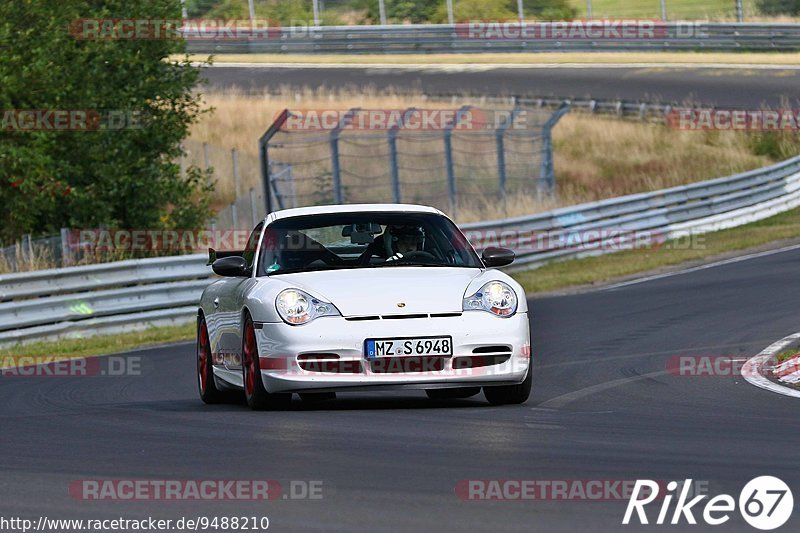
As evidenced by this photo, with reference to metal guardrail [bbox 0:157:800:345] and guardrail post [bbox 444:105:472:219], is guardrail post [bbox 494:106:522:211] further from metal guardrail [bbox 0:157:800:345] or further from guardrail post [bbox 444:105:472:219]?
metal guardrail [bbox 0:157:800:345]

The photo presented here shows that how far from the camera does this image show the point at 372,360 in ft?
31.2

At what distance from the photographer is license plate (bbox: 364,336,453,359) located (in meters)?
9.51

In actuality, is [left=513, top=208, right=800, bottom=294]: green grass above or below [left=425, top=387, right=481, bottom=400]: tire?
below

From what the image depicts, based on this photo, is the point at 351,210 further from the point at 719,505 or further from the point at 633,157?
the point at 633,157

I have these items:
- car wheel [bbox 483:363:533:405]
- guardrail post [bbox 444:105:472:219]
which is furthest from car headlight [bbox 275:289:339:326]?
guardrail post [bbox 444:105:472:219]

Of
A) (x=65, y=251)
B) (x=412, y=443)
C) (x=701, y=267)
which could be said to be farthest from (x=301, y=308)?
(x=701, y=267)

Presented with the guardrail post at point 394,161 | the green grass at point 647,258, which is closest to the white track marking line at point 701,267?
the green grass at point 647,258

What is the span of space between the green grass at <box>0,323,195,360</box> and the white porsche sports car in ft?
24.2

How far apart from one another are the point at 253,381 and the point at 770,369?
13.8ft

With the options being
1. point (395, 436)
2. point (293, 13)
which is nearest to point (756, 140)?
point (293, 13)

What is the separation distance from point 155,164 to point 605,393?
15171 millimetres

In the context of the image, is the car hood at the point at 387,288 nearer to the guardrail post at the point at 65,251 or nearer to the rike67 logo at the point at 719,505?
the rike67 logo at the point at 719,505

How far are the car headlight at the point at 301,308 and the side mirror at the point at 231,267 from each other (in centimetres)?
93

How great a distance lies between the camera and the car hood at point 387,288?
9.59 m
